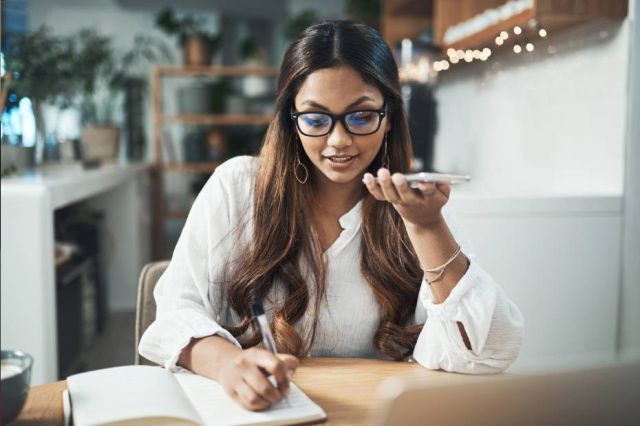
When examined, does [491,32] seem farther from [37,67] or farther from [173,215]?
[173,215]

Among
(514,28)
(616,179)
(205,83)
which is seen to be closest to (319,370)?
(616,179)

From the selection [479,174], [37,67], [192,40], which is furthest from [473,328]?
[192,40]

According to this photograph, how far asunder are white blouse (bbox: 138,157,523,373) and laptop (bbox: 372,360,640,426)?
540mm

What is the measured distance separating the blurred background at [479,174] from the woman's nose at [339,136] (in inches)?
19.4

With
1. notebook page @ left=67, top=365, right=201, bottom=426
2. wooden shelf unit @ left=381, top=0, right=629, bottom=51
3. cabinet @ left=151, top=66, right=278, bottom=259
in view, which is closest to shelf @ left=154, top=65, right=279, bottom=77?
cabinet @ left=151, top=66, right=278, bottom=259

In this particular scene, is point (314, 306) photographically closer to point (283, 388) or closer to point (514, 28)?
point (283, 388)

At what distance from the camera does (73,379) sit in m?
0.91

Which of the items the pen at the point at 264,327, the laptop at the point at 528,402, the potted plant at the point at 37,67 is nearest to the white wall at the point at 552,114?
the pen at the point at 264,327

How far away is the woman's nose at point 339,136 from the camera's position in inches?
45.6

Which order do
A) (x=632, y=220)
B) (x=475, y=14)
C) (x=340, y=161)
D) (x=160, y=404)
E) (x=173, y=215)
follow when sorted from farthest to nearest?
(x=173, y=215) → (x=475, y=14) → (x=632, y=220) → (x=340, y=161) → (x=160, y=404)

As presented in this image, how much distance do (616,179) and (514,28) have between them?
23.2 inches

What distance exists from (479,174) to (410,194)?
2.13m

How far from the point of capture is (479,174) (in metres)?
2.99

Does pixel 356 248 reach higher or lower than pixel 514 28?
lower
